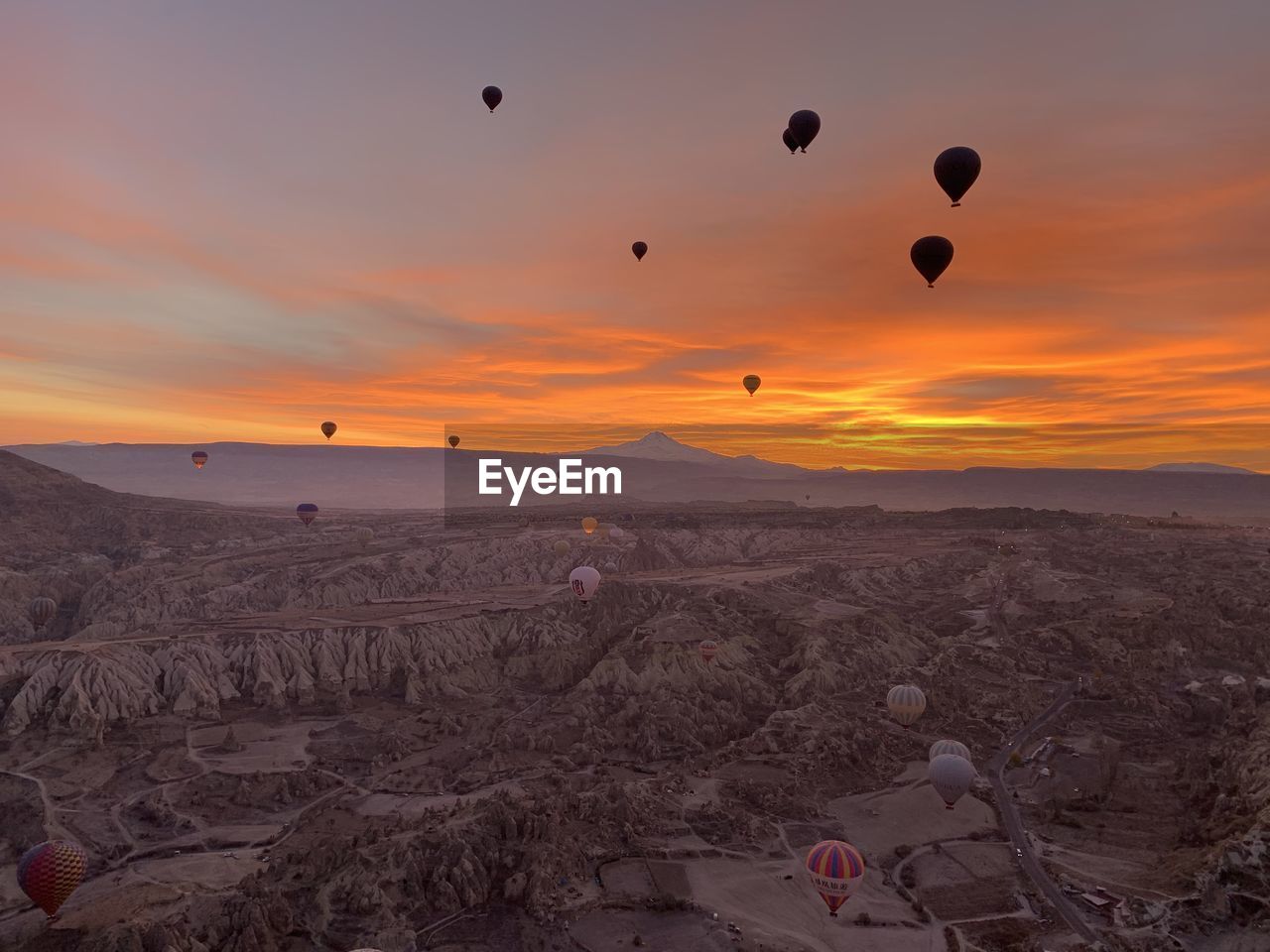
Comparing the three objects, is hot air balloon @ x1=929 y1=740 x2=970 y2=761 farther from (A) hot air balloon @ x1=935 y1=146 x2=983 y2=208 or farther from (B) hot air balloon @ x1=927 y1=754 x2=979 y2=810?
(A) hot air balloon @ x1=935 y1=146 x2=983 y2=208

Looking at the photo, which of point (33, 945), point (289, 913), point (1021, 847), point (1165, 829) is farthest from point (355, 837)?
point (1165, 829)

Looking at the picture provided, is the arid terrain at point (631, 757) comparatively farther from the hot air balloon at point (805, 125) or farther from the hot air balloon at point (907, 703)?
the hot air balloon at point (805, 125)

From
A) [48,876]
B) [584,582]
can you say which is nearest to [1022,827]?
[584,582]

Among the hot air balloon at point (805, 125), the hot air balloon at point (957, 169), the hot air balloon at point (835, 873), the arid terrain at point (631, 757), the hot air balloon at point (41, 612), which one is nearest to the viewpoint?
the hot air balloon at point (835, 873)

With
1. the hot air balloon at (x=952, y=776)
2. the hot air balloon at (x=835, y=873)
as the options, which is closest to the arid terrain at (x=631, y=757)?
the hot air balloon at (x=835, y=873)

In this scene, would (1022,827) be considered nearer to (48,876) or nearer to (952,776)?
(952,776)

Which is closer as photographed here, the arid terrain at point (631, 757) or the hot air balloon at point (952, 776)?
the arid terrain at point (631, 757)

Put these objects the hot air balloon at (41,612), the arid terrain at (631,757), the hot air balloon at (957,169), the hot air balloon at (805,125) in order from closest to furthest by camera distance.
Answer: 1. the arid terrain at (631,757)
2. the hot air balloon at (957,169)
3. the hot air balloon at (805,125)
4. the hot air balloon at (41,612)

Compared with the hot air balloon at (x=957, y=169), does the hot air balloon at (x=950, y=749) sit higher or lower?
lower
